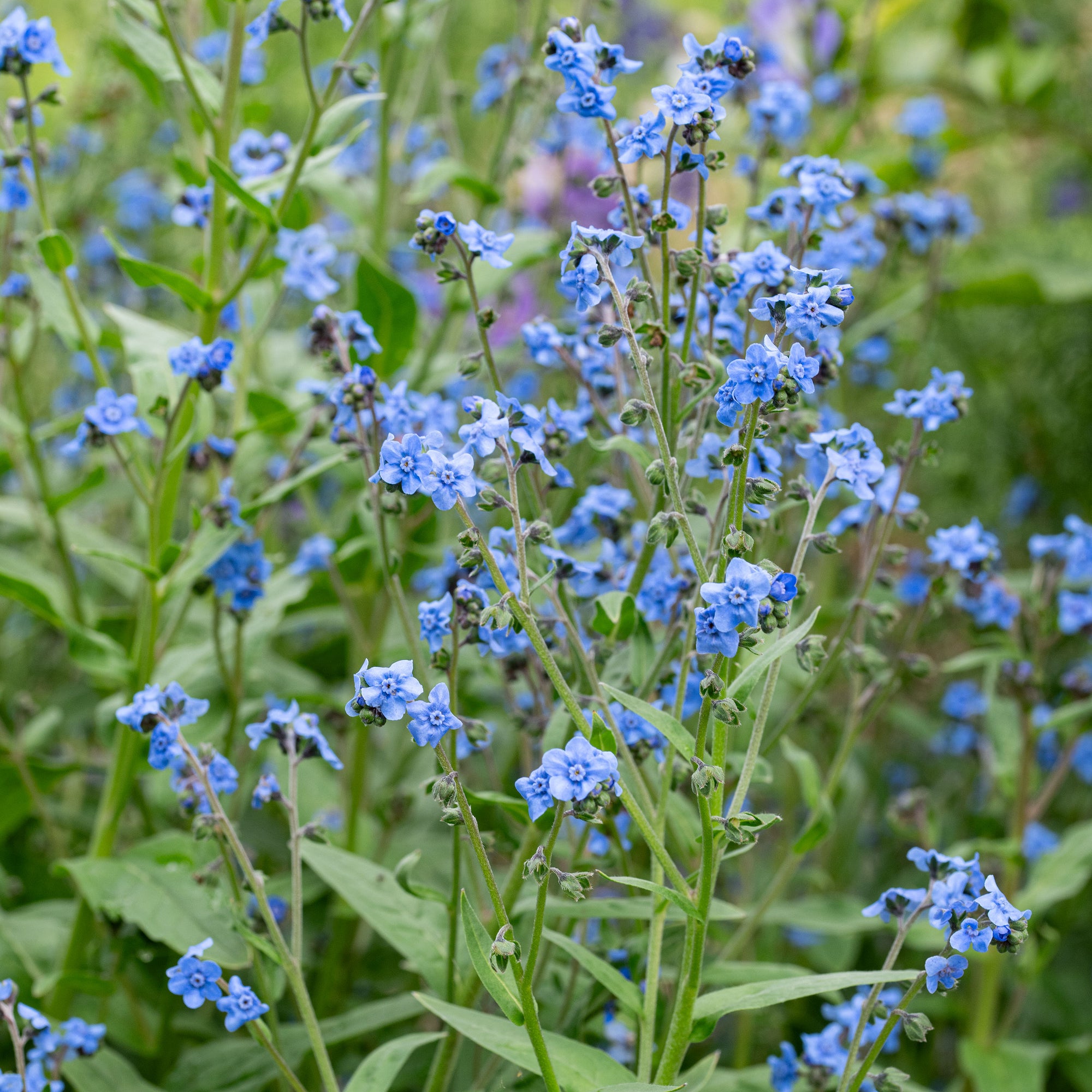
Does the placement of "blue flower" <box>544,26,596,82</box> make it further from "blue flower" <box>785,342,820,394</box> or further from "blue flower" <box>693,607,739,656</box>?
"blue flower" <box>693,607,739,656</box>

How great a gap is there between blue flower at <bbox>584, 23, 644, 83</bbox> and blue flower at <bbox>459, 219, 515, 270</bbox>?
0.93ft

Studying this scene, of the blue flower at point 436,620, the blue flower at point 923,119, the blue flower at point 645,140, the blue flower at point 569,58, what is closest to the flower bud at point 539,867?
the blue flower at point 436,620

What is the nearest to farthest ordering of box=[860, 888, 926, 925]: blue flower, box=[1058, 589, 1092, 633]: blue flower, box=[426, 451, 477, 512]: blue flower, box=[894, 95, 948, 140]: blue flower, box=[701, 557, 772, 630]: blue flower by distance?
box=[701, 557, 772, 630]: blue flower, box=[426, 451, 477, 512]: blue flower, box=[860, 888, 926, 925]: blue flower, box=[1058, 589, 1092, 633]: blue flower, box=[894, 95, 948, 140]: blue flower

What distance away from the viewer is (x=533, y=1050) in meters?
1.63

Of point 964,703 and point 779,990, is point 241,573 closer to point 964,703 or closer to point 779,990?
point 779,990

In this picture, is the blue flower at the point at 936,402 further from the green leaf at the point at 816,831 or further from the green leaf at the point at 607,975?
the green leaf at the point at 607,975

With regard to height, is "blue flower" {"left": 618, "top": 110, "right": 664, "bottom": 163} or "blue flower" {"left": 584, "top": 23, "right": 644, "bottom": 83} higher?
"blue flower" {"left": 584, "top": 23, "right": 644, "bottom": 83}

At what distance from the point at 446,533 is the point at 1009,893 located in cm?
180

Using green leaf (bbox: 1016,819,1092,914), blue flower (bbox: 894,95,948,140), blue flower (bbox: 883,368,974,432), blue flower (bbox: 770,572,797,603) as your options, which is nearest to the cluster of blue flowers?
blue flower (bbox: 770,572,797,603)

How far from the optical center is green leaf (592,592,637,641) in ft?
5.86

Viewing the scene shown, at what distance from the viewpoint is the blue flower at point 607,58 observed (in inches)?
68.7

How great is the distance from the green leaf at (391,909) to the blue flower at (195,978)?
0.25 m

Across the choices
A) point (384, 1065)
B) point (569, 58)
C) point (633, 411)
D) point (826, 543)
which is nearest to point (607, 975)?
point (384, 1065)

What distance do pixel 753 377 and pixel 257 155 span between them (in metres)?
1.63
